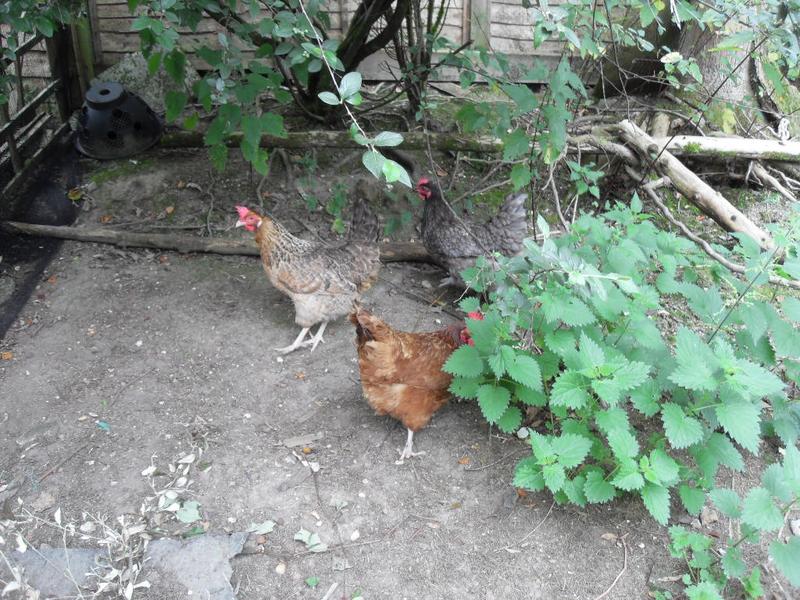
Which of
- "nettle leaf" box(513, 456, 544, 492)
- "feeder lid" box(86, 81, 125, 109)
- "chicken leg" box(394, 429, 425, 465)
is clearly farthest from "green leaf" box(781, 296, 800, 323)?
"feeder lid" box(86, 81, 125, 109)

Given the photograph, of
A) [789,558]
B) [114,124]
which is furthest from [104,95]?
[789,558]

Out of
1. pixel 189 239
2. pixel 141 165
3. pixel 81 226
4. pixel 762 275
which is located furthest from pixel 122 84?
pixel 762 275

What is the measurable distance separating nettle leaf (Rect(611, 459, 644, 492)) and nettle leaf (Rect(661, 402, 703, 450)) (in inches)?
7.9

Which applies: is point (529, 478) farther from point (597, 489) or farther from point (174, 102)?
point (174, 102)

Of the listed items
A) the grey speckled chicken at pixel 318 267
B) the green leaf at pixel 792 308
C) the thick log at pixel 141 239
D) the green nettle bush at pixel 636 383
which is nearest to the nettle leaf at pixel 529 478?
the green nettle bush at pixel 636 383

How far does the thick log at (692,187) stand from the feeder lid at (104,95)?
15.6 feet

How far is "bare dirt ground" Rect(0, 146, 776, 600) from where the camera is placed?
290 cm

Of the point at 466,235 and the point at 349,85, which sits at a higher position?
the point at 349,85

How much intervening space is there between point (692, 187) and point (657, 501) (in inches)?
120

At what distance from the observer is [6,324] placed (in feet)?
14.1

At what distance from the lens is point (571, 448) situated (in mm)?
2916

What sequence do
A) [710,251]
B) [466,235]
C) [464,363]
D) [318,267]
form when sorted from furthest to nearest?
[466,235] → [710,251] → [318,267] → [464,363]

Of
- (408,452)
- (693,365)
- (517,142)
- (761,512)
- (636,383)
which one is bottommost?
(408,452)

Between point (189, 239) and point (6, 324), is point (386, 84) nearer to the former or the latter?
point (189, 239)
